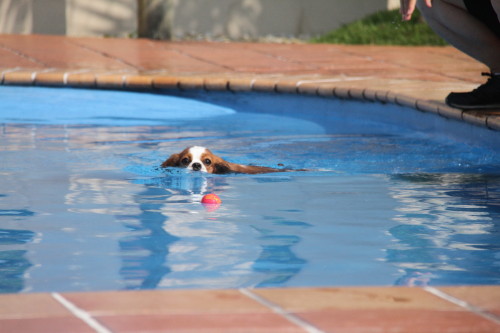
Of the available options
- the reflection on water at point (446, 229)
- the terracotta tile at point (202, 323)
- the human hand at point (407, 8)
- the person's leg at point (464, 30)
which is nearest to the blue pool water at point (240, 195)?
the reflection on water at point (446, 229)

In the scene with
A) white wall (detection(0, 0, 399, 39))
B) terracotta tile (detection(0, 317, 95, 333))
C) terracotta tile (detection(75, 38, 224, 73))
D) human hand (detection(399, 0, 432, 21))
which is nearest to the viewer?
terracotta tile (detection(0, 317, 95, 333))

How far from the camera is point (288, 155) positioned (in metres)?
5.82

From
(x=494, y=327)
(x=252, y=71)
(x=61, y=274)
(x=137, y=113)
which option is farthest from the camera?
(x=252, y=71)

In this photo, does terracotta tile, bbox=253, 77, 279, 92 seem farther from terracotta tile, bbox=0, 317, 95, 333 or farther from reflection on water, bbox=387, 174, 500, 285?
terracotta tile, bbox=0, 317, 95, 333

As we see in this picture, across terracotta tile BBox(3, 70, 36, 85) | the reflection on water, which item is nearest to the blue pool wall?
the reflection on water

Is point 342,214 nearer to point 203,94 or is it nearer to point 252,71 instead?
point 203,94

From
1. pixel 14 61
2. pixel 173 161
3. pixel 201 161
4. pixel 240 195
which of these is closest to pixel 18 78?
pixel 14 61

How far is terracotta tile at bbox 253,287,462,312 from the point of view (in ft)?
7.00

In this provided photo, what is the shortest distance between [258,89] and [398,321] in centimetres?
547

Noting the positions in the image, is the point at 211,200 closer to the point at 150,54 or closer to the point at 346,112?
the point at 346,112

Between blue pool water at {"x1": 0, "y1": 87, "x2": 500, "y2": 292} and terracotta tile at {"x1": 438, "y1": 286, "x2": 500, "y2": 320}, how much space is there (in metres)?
0.50

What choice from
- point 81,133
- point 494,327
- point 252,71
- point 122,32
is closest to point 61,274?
point 494,327

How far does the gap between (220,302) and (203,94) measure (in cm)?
557

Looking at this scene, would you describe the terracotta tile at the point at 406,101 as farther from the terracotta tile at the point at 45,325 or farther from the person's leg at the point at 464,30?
the terracotta tile at the point at 45,325
